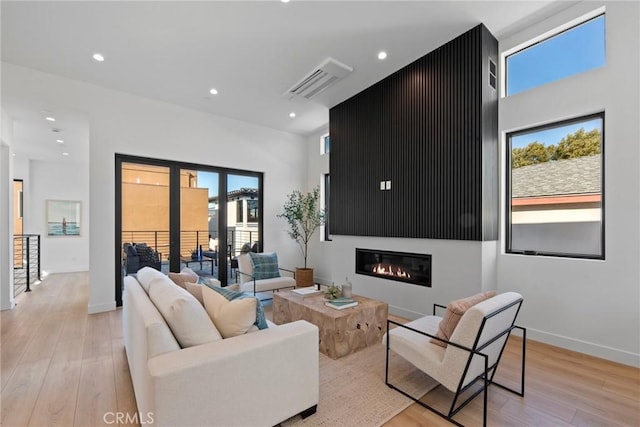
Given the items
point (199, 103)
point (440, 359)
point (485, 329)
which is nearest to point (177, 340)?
point (440, 359)

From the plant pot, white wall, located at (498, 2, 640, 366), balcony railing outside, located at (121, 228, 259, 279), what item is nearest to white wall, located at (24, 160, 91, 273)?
balcony railing outside, located at (121, 228, 259, 279)

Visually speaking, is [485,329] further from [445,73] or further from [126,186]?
[126,186]

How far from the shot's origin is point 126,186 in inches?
191

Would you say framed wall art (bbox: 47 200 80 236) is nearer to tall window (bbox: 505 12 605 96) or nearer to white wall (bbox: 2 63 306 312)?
white wall (bbox: 2 63 306 312)

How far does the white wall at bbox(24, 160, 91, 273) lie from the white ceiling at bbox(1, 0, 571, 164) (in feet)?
13.0

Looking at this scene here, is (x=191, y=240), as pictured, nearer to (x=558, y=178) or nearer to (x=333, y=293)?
(x=333, y=293)

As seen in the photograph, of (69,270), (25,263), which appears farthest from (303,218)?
(25,263)

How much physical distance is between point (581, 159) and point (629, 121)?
501mm

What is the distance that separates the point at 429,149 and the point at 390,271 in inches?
74.3

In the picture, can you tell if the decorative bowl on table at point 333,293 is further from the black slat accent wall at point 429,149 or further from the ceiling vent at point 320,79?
the ceiling vent at point 320,79

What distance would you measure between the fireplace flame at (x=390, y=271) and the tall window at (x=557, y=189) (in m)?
1.38

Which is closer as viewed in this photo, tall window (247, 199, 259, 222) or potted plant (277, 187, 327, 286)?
potted plant (277, 187, 327, 286)

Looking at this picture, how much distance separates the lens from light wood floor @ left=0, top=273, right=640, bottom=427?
203cm

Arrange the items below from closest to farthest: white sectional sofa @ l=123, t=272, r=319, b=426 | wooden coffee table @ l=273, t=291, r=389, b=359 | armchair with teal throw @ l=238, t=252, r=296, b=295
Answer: white sectional sofa @ l=123, t=272, r=319, b=426 → wooden coffee table @ l=273, t=291, r=389, b=359 → armchair with teal throw @ l=238, t=252, r=296, b=295
